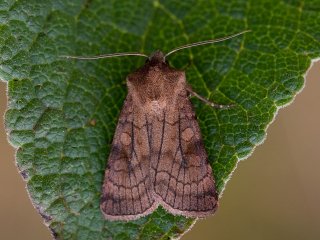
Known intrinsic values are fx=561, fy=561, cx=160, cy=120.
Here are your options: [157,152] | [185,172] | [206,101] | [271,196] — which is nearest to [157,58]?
[206,101]

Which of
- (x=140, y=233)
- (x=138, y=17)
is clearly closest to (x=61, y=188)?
(x=140, y=233)

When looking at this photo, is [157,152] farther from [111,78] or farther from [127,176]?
[111,78]

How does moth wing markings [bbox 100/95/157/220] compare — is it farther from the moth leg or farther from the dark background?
the dark background

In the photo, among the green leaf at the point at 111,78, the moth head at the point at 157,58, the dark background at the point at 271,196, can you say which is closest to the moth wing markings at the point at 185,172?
the green leaf at the point at 111,78

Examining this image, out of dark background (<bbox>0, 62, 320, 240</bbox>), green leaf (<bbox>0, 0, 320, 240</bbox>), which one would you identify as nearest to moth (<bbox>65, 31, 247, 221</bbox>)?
green leaf (<bbox>0, 0, 320, 240</bbox>)

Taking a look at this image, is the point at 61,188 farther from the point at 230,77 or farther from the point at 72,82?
the point at 230,77

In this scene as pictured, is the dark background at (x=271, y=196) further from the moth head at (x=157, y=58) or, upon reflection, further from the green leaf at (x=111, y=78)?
the moth head at (x=157, y=58)
